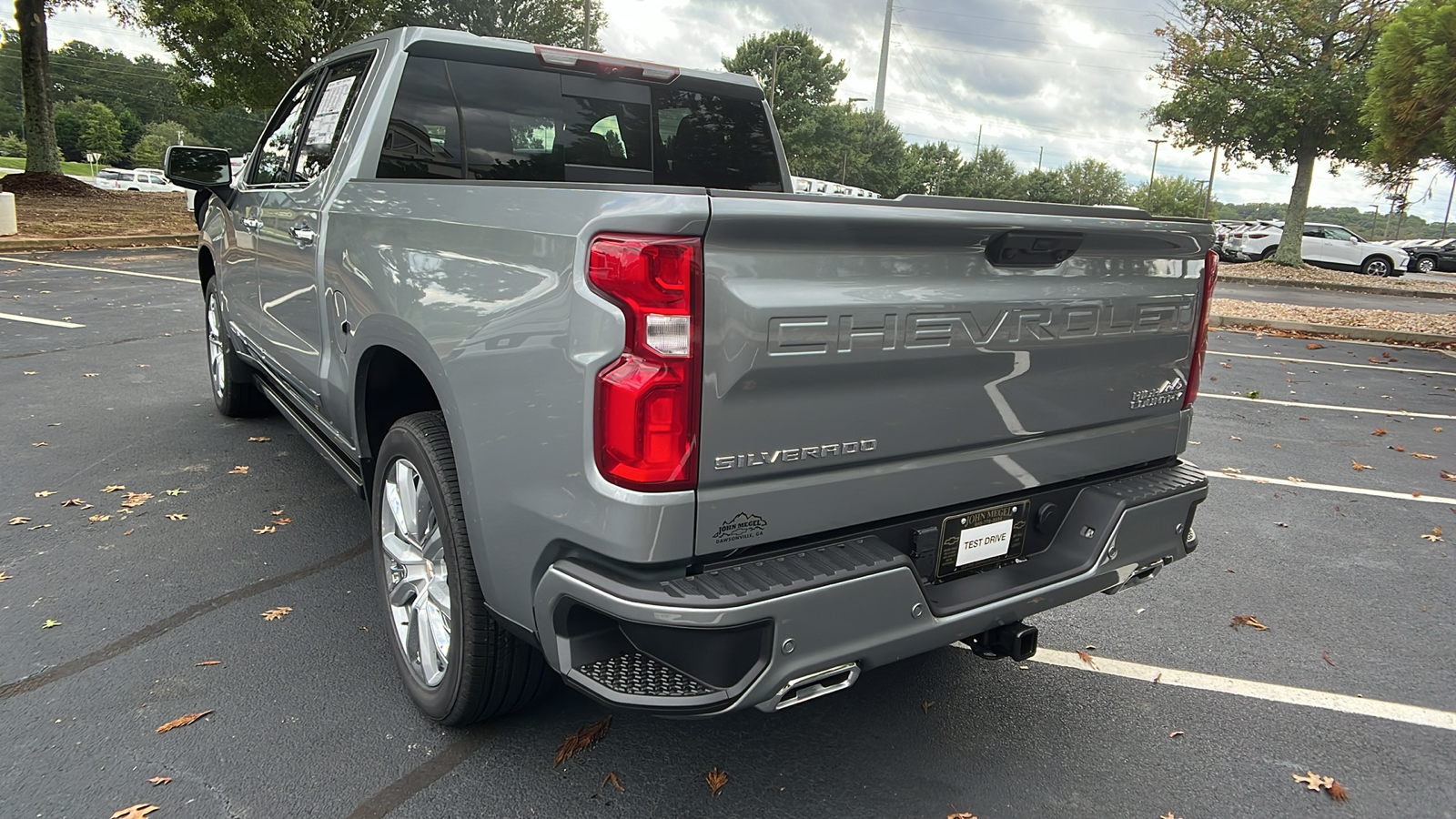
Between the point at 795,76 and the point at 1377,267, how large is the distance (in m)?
41.4

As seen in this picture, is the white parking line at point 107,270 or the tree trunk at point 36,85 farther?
the tree trunk at point 36,85

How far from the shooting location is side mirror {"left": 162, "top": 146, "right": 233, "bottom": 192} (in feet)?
15.5

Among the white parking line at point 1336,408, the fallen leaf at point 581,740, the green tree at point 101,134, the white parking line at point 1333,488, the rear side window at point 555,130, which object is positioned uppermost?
the green tree at point 101,134

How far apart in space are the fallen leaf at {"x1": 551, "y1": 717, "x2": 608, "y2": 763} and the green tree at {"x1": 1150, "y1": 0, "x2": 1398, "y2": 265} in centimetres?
2517

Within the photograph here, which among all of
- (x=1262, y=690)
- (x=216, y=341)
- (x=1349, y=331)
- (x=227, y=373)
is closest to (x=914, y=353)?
(x=1262, y=690)

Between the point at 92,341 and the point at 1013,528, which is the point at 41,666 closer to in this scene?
the point at 1013,528

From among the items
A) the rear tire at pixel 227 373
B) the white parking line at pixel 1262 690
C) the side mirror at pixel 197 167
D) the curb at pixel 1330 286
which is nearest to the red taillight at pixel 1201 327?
the white parking line at pixel 1262 690

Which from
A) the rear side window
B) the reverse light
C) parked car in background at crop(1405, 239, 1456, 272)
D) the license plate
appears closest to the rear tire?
the rear side window

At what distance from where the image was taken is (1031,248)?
2352mm

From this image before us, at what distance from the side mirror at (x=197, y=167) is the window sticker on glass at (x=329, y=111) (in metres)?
0.96

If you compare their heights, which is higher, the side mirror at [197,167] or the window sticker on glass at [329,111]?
the window sticker on glass at [329,111]

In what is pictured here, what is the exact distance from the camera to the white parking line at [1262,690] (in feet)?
10.1

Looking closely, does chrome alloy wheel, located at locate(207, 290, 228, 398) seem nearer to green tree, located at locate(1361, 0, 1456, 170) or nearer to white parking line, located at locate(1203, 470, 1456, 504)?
white parking line, located at locate(1203, 470, 1456, 504)

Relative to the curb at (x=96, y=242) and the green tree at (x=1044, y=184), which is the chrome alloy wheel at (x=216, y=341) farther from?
the green tree at (x=1044, y=184)
